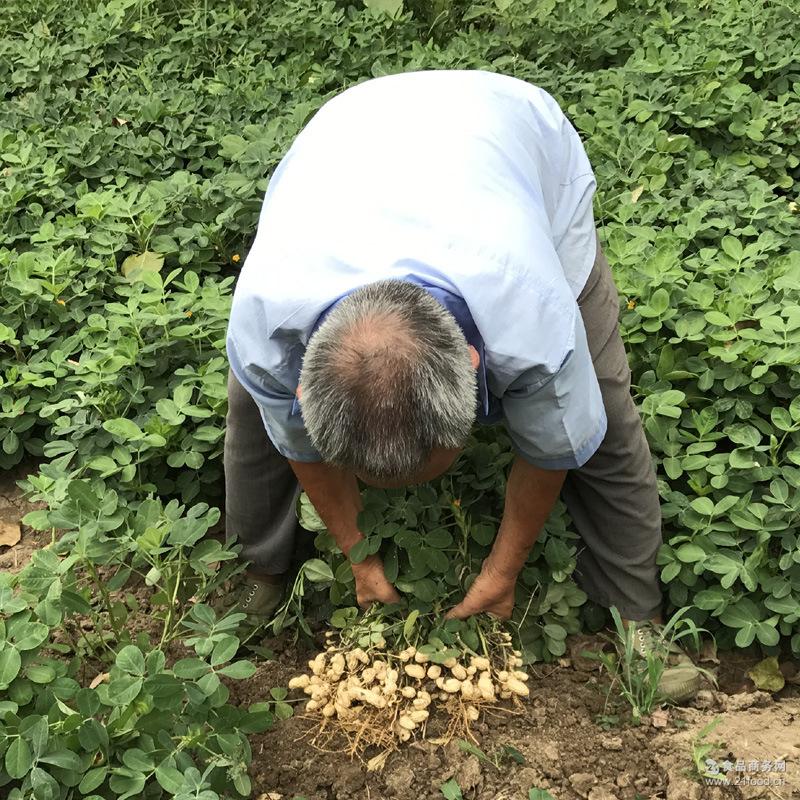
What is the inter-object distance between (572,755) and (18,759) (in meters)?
1.12

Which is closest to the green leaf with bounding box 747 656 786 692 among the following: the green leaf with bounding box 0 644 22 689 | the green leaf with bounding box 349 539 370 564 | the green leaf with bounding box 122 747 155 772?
the green leaf with bounding box 349 539 370 564

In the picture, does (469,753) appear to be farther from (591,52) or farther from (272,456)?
(591,52)

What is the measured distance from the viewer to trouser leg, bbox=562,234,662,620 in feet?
7.03

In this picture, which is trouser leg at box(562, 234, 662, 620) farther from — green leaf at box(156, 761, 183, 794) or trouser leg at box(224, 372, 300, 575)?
green leaf at box(156, 761, 183, 794)

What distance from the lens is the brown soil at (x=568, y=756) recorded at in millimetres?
1947

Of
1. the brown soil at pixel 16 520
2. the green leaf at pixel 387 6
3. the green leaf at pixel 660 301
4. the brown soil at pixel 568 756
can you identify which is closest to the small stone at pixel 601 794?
the brown soil at pixel 568 756

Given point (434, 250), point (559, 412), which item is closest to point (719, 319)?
point (559, 412)

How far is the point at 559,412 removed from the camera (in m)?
1.67

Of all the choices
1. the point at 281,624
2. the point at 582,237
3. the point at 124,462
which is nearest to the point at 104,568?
the point at 124,462

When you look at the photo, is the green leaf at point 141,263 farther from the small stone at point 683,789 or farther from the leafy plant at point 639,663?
the small stone at point 683,789

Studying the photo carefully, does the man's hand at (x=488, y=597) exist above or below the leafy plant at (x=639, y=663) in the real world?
above

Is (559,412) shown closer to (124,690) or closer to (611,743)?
(611,743)

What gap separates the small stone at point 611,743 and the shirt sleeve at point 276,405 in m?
0.92

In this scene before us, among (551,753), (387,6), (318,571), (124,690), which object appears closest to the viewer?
(124,690)
